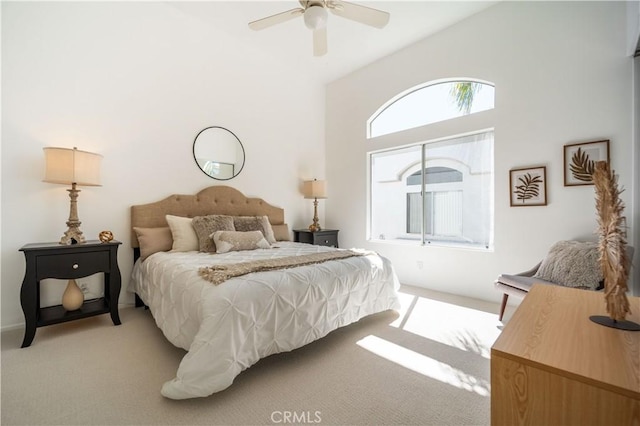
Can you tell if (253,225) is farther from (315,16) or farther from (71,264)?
(315,16)

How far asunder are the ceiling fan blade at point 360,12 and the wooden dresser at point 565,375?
2.23 meters

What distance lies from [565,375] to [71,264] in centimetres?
309

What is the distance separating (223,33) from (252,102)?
909 mm

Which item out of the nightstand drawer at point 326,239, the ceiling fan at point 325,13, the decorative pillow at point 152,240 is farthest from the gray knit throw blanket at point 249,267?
the ceiling fan at point 325,13

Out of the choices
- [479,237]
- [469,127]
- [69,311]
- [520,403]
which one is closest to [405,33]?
[469,127]

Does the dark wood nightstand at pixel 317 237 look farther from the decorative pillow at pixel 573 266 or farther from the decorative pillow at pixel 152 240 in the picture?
Answer: the decorative pillow at pixel 573 266

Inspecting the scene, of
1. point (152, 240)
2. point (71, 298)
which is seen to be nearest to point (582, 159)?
point (152, 240)

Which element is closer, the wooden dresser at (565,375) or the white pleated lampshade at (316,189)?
the wooden dresser at (565,375)

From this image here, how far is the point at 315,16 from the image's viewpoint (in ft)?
6.86

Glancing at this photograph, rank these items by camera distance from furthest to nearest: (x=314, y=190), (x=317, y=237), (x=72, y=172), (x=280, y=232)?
1. (x=314, y=190)
2. (x=317, y=237)
3. (x=280, y=232)
4. (x=72, y=172)

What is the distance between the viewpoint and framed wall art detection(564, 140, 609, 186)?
2461 mm
